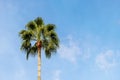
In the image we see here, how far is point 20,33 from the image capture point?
146 feet

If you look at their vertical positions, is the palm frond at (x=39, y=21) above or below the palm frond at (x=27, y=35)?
above

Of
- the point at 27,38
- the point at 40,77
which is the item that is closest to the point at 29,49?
the point at 27,38

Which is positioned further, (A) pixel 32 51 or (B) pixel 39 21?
(B) pixel 39 21

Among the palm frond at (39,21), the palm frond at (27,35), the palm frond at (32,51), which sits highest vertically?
the palm frond at (39,21)

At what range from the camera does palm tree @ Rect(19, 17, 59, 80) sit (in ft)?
141

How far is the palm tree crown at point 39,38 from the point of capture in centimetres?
4303

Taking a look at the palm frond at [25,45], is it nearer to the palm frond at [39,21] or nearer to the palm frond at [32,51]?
the palm frond at [32,51]

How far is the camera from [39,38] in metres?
43.0

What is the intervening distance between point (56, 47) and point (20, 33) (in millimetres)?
4705

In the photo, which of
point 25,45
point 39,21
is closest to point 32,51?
point 25,45

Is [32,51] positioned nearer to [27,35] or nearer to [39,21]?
[27,35]

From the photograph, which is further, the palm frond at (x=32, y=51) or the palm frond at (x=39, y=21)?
the palm frond at (x=39, y=21)

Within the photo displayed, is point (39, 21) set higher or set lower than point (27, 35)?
higher

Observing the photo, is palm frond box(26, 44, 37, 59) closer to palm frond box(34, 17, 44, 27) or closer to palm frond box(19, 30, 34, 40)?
palm frond box(19, 30, 34, 40)
